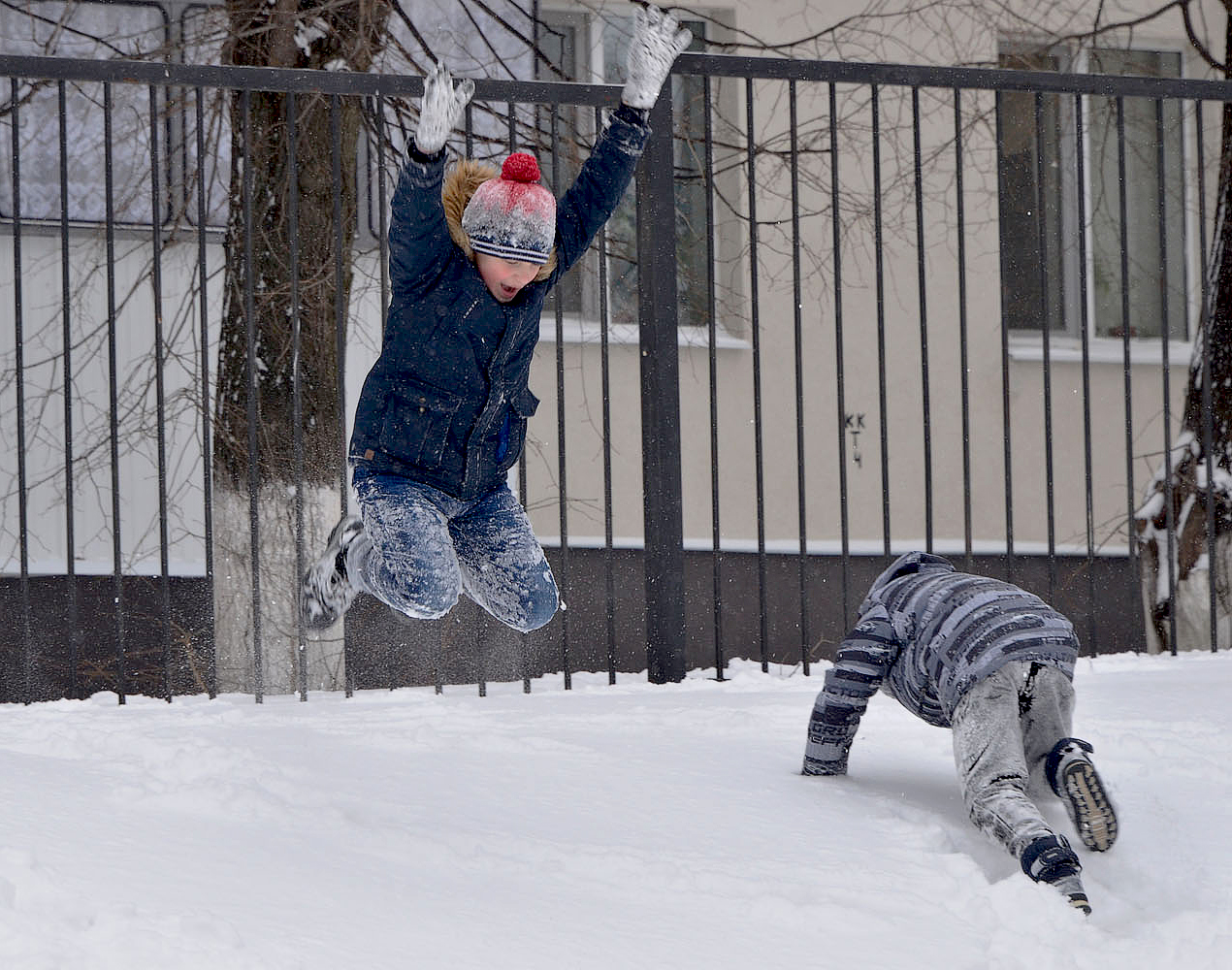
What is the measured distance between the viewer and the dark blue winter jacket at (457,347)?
3088 mm

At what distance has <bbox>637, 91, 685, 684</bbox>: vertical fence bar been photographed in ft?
14.3

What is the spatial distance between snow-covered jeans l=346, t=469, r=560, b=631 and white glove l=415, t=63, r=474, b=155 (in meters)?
0.79

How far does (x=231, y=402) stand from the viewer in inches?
209

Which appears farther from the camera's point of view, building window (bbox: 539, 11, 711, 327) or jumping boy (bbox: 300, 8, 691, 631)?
building window (bbox: 539, 11, 711, 327)

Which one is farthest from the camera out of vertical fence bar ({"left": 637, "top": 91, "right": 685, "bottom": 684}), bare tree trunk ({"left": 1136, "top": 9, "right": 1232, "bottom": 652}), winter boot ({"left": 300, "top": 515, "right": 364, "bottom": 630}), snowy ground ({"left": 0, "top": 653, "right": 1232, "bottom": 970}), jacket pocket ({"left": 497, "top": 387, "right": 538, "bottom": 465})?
bare tree trunk ({"left": 1136, "top": 9, "right": 1232, "bottom": 652})

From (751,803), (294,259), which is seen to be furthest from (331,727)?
(294,259)

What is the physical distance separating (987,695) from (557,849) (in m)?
0.92

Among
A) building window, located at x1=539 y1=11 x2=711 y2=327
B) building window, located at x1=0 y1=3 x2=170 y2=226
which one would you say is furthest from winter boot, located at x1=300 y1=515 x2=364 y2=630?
building window, located at x1=539 y1=11 x2=711 y2=327

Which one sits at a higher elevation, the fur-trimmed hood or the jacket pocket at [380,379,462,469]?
the fur-trimmed hood

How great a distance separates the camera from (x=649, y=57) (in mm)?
3172

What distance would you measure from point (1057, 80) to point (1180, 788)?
8.07ft

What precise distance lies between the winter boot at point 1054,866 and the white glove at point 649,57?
5.75 ft

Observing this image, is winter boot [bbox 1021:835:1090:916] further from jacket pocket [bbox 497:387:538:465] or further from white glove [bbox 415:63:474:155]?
white glove [bbox 415:63:474:155]

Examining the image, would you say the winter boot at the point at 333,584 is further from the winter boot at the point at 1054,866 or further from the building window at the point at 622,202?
the building window at the point at 622,202
